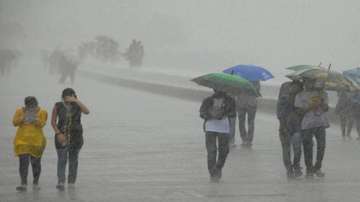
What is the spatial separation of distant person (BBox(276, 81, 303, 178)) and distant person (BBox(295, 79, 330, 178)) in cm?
8

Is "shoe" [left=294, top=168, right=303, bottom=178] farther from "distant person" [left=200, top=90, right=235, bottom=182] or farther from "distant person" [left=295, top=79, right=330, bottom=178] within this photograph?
"distant person" [left=200, top=90, right=235, bottom=182]

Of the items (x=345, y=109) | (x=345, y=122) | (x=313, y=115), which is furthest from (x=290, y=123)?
(x=345, y=122)

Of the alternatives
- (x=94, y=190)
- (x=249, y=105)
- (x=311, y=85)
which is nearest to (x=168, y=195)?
(x=94, y=190)

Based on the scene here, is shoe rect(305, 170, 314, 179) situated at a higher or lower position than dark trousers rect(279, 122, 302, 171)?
lower

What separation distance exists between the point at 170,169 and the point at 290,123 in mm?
1846

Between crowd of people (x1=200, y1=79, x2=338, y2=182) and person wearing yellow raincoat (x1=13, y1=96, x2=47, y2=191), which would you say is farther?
crowd of people (x1=200, y1=79, x2=338, y2=182)

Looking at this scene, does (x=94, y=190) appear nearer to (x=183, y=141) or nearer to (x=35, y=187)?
(x=35, y=187)

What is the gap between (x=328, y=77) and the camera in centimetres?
1294

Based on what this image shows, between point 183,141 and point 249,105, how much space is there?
5.51 ft

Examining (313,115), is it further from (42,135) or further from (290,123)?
(42,135)

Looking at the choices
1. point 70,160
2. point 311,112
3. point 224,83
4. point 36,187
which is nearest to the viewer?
point 36,187

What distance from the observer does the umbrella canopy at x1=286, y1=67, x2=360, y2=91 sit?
1265 centimetres

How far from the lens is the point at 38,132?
455 inches

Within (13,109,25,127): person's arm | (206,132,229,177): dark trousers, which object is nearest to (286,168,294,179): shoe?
(206,132,229,177): dark trousers
